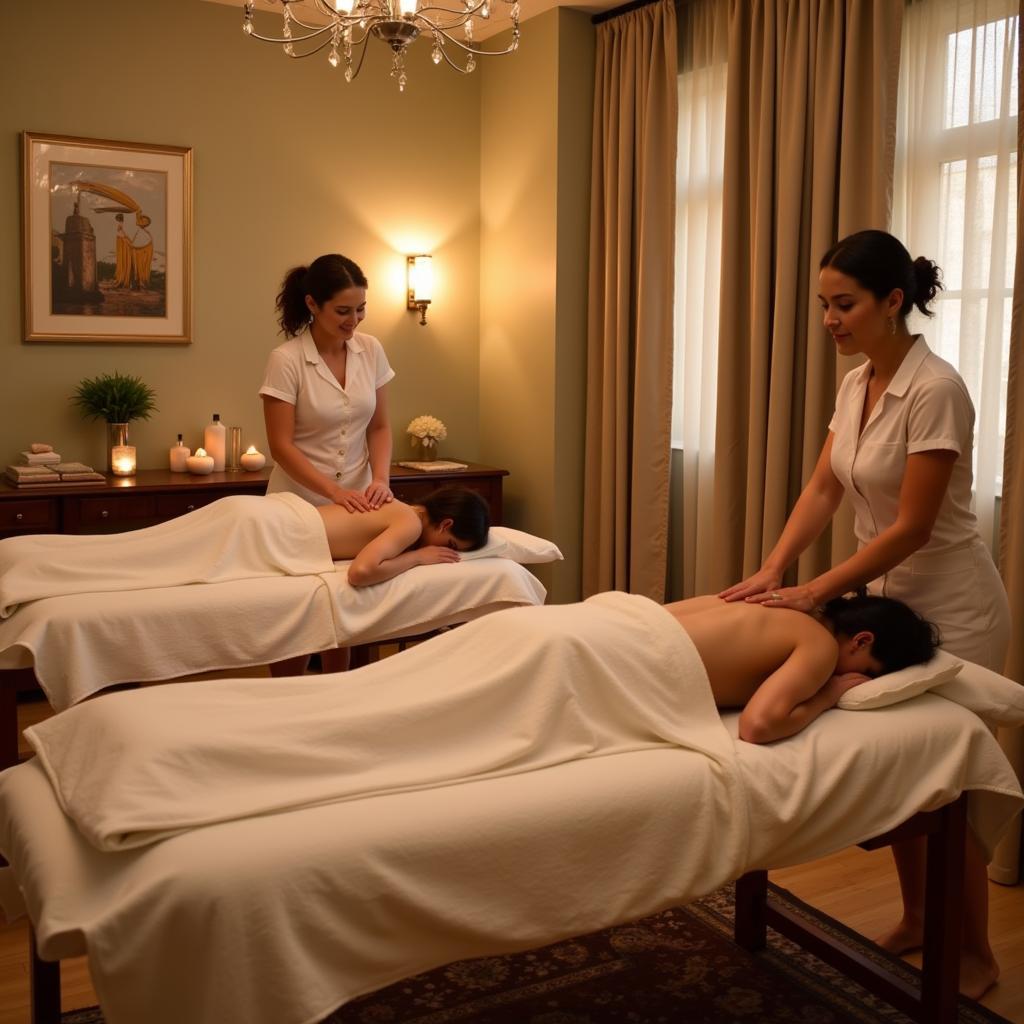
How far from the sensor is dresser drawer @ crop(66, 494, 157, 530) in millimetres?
3996

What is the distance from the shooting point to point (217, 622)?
111 inches

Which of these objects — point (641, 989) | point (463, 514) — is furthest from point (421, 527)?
point (641, 989)

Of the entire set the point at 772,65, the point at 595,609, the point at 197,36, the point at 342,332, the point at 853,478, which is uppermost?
the point at 197,36

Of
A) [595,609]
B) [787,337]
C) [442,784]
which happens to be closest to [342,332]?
[787,337]

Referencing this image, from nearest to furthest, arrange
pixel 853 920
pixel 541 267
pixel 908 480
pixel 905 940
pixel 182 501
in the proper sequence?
pixel 908 480, pixel 905 940, pixel 853 920, pixel 182 501, pixel 541 267

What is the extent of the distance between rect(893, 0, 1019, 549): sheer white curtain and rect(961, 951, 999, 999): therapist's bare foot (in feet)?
4.00

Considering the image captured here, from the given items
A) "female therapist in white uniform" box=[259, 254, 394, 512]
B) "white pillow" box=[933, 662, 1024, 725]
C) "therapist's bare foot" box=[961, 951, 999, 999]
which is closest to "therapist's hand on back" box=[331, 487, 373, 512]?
"female therapist in white uniform" box=[259, 254, 394, 512]

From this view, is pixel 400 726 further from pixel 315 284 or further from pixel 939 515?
pixel 315 284

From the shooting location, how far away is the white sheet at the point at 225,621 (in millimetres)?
2648

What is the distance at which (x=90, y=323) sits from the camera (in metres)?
4.39

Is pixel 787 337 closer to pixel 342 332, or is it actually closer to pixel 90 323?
pixel 342 332

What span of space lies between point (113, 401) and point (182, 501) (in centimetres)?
50

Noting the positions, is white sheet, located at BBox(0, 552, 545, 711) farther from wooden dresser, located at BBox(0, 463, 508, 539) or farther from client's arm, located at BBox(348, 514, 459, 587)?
wooden dresser, located at BBox(0, 463, 508, 539)

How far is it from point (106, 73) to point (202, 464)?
153 cm
